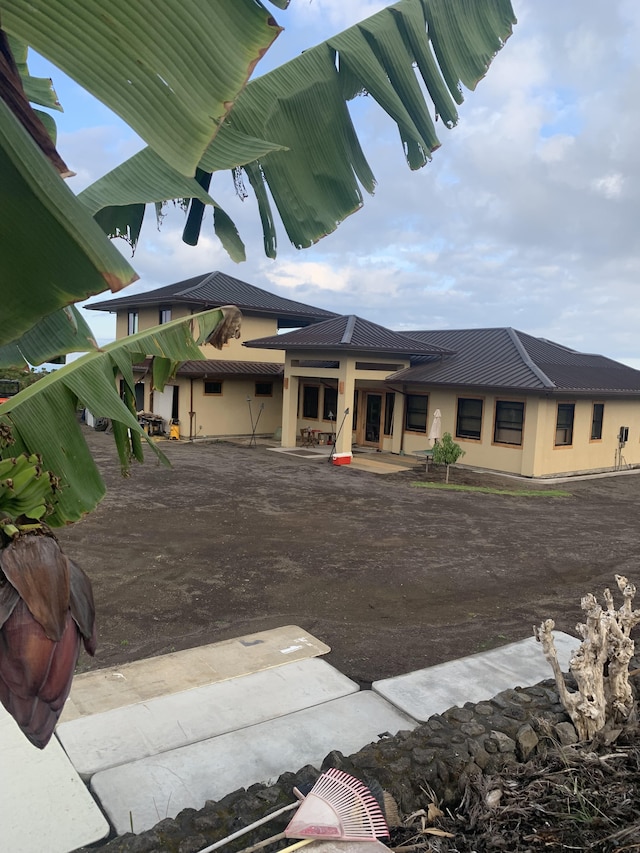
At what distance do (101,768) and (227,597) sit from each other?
12.5 feet

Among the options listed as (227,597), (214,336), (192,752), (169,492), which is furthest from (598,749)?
(169,492)

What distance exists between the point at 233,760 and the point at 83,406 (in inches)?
105

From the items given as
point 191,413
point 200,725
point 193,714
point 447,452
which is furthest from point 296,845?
point 191,413

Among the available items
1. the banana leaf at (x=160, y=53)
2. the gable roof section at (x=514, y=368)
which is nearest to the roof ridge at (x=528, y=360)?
the gable roof section at (x=514, y=368)

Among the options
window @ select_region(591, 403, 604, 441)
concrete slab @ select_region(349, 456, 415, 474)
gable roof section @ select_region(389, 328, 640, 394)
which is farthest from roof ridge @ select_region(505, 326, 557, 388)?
concrete slab @ select_region(349, 456, 415, 474)

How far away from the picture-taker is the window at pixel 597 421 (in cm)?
2034

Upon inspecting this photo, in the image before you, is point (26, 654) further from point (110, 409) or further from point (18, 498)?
point (110, 409)

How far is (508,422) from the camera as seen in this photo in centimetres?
1920

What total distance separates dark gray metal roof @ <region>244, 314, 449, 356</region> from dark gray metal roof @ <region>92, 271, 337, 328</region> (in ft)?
12.3

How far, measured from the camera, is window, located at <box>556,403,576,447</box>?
19.1 m

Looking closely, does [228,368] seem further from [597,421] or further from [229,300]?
[597,421]

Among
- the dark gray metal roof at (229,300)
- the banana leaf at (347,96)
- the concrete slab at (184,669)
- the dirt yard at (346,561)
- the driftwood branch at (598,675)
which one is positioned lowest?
the dirt yard at (346,561)

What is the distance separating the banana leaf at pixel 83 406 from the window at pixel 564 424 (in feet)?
59.0

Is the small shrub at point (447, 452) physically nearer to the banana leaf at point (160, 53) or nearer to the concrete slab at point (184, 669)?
the concrete slab at point (184, 669)
